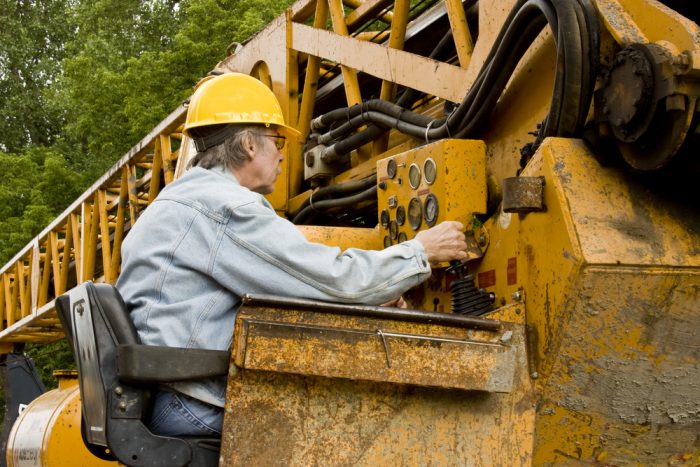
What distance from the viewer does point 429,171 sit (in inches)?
137

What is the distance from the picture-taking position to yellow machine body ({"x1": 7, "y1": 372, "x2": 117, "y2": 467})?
602 centimetres

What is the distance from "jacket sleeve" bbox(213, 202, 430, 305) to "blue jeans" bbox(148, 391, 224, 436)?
0.35 metres

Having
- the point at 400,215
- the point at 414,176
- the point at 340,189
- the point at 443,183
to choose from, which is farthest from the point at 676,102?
the point at 340,189

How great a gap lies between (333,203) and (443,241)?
185 centimetres

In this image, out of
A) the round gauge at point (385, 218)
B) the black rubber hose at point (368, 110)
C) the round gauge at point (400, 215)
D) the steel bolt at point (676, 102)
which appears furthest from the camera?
the black rubber hose at point (368, 110)

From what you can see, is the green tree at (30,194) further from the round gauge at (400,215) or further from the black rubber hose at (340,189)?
the round gauge at (400,215)

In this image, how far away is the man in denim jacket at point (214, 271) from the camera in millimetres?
2703

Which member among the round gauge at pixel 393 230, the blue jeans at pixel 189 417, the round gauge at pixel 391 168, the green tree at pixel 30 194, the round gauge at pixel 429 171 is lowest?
the green tree at pixel 30 194

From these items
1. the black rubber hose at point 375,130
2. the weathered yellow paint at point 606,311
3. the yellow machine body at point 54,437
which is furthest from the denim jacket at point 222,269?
the yellow machine body at point 54,437

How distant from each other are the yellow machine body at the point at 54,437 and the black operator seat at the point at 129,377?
2951 millimetres

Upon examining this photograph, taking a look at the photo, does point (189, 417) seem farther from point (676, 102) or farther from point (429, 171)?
point (676, 102)

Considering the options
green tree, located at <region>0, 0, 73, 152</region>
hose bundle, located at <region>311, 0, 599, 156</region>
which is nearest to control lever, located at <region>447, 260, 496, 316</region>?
hose bundle, located at <region>311, 0, 599, 156</region>

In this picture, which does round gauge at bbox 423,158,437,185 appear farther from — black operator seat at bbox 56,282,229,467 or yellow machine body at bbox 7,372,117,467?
yellow machine body at bbox 7,372,117,467

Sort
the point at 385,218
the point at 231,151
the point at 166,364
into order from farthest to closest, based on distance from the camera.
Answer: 1. the point at 385,218
2. the point at 231,151
3. the point at 166,364
